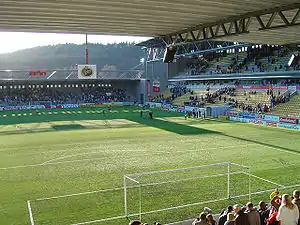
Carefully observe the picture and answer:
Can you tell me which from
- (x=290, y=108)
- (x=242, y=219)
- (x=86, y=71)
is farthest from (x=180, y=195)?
(x=86, y=71)

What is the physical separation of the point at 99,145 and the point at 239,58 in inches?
1586

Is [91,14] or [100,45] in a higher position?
[100,45]

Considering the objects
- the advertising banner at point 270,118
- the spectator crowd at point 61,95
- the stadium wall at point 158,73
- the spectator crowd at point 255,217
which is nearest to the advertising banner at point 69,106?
the spectator crowd at point 61,95

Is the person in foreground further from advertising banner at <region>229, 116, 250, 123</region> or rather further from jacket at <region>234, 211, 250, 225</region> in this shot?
advertising banner at <region>229, 116, 250, 123</region>

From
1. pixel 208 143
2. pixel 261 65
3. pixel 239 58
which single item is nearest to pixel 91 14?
pixel 208 143

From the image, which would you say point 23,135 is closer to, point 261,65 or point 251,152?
point 251,152

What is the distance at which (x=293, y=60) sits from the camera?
20484 millimetres

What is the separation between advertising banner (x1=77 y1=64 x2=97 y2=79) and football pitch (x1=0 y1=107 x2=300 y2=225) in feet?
109

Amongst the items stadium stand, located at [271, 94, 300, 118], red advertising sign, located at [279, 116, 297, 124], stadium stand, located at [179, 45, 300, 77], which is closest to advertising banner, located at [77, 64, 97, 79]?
stadium stand, located at [179, 45, 300, 77]

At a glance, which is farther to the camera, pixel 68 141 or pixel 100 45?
pixel 100 45

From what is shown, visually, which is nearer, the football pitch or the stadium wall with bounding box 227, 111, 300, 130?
the football pitch

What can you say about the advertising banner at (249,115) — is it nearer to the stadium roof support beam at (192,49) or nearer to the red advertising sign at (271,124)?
the red advertising sign at (271,124)

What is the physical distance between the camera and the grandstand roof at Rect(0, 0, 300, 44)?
11570 millimetres

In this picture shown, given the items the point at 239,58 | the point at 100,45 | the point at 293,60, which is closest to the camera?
the point at 293,60
